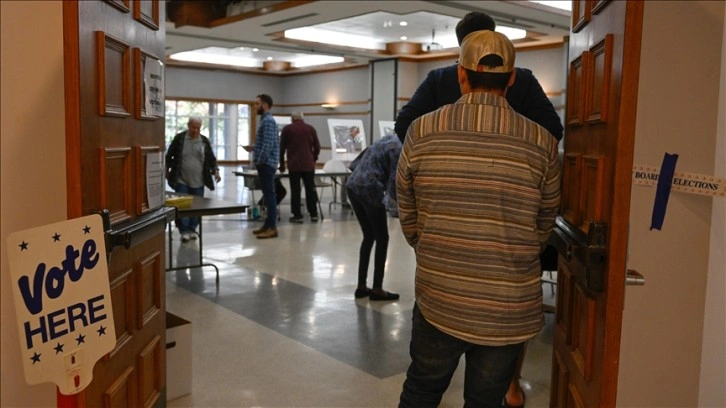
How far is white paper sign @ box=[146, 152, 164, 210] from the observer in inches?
88.7

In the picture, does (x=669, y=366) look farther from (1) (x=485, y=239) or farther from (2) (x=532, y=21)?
(2) (x=532, y=21)

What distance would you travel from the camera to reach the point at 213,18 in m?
11.5

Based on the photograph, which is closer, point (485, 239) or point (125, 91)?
point (485, 239)

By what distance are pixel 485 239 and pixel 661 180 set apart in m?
0.57

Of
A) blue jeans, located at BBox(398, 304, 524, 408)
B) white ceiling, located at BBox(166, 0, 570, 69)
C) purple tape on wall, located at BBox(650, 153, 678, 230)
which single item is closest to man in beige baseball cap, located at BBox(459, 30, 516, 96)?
purple tape on wall, located at BBox(650, 153, 678, 230)

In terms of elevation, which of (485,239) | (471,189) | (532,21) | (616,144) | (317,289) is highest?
(532,21)

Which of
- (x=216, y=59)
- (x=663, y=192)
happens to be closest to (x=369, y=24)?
(x=216, y=59)

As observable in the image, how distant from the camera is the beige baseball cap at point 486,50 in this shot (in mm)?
1807

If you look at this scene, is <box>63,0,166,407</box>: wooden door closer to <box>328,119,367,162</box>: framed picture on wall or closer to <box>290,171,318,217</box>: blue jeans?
<box>290,171,318,217</box>: blue jeans

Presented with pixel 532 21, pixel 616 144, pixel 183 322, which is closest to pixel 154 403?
pixel 183 322

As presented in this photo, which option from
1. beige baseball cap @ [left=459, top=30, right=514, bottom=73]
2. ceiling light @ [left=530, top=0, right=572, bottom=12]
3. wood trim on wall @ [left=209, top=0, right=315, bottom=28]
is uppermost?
ceiling light @ [left=530, top=0, right=572, bottom=12]

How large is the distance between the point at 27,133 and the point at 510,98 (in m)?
1.80

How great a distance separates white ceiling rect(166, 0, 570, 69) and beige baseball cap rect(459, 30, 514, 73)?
7.86m

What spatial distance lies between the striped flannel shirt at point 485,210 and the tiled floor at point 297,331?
4.58 feet
